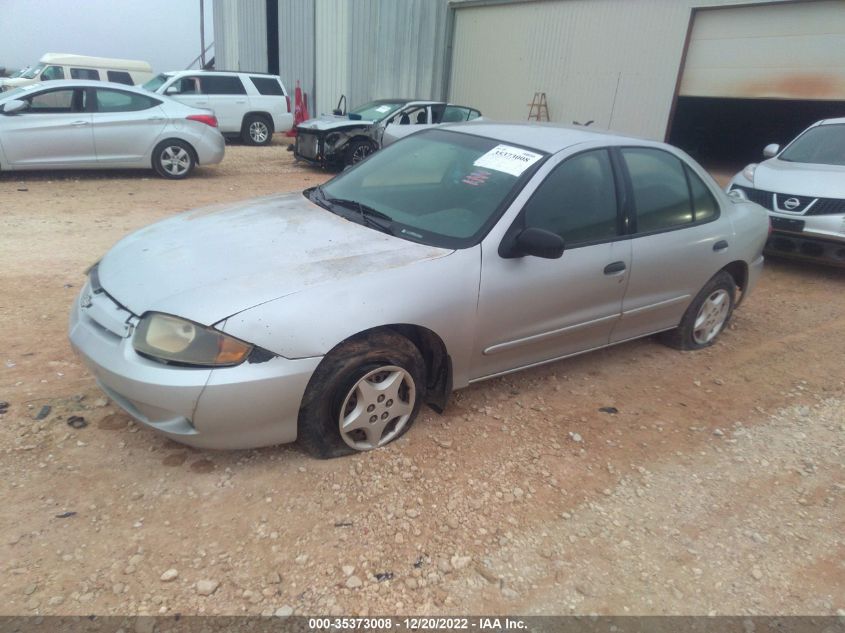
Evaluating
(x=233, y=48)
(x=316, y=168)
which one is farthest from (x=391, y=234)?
(x=233, y=48)

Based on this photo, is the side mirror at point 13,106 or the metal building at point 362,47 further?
the metal building at point 362,47

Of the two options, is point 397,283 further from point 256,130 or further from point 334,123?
point 256,130

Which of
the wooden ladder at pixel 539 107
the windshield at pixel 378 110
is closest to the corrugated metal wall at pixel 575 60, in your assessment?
the wooden ladder at pixel 539 107

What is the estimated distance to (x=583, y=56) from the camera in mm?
13969

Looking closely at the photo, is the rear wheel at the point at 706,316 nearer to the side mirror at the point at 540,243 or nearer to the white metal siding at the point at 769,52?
the side mirror at the point at 540,243

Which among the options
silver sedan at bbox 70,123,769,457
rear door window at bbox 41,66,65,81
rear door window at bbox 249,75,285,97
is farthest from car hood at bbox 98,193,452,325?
rear door window at bbox 41,66,65,81

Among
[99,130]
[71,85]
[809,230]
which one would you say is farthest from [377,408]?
[71,85]

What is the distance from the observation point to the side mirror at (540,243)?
299 centimetres

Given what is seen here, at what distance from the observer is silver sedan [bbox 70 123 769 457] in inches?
98.5

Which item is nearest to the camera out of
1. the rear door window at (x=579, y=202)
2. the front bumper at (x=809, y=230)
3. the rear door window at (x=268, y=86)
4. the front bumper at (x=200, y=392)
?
the front bumper at (x=200, y=392)

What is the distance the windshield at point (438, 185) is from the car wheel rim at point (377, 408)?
72cm

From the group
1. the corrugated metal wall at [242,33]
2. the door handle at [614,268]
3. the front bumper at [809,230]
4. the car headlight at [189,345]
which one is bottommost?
the front bumper at [809,230]

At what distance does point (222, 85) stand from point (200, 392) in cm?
1312

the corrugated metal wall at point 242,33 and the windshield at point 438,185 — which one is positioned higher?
the corrugated metal wall at point 242,33
